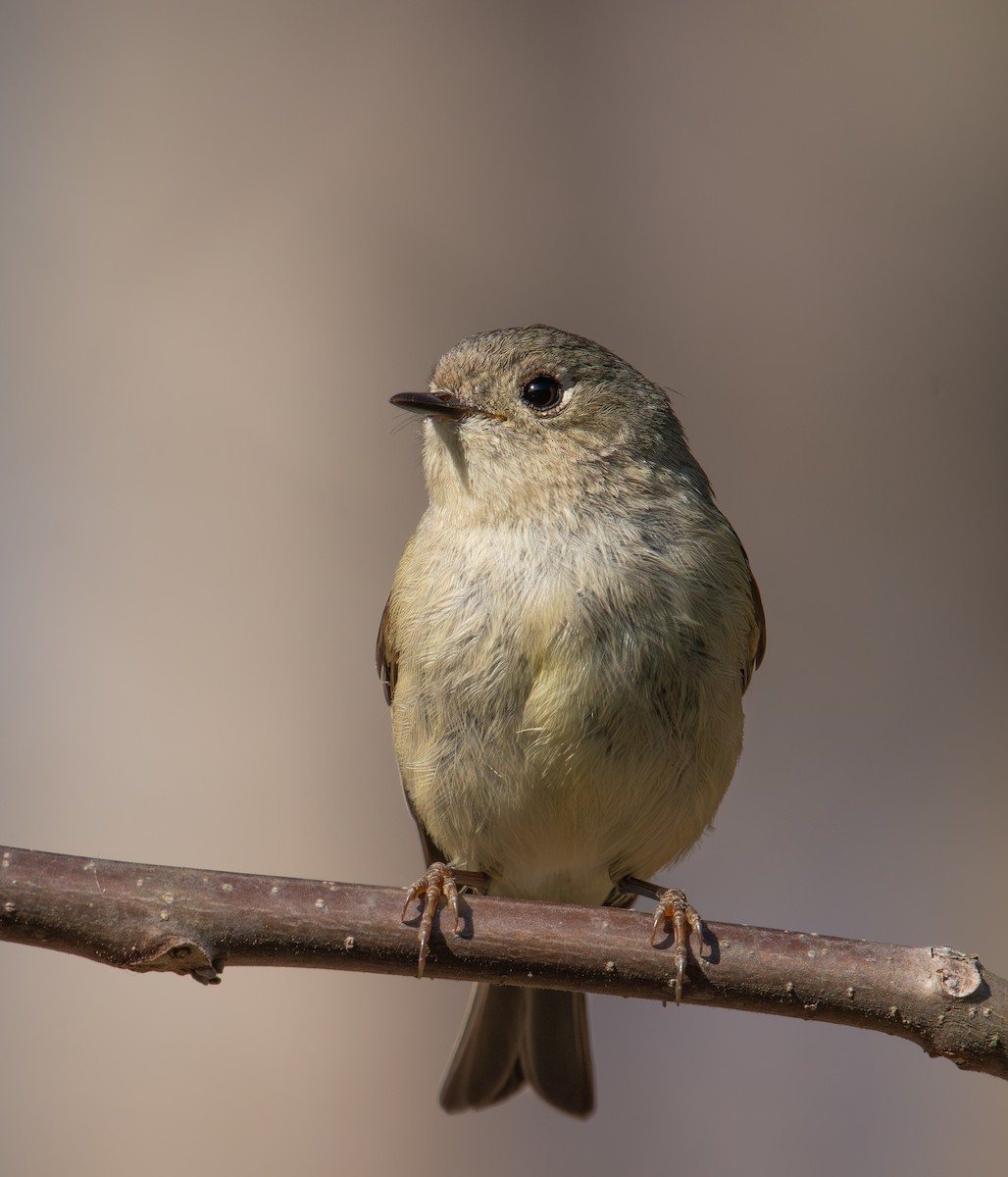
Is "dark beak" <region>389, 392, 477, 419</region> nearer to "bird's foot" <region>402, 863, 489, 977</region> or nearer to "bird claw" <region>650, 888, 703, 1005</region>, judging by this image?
"bird's foot" <region>402, 863, 489, 977</region>

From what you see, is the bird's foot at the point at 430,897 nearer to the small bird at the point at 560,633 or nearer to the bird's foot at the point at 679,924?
the small bird at the point at 560,633

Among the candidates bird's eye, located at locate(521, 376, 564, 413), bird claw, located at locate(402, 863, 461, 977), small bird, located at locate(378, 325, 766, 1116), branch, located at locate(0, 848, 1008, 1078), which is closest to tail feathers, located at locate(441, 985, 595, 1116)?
small bird, located at locate(378, 325, 766, 1116)

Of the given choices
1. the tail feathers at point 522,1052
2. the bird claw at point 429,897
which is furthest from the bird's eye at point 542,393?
the tail feathers at point 522,1052

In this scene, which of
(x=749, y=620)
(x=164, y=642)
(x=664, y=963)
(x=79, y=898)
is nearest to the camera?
(x=79, y=898)

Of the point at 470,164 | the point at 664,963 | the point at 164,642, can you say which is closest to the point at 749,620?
the point at 664,963

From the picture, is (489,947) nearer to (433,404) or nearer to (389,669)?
(389,669)

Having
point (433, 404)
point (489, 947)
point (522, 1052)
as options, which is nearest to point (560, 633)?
point (433, 404)

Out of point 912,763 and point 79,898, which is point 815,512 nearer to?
point 912,763
